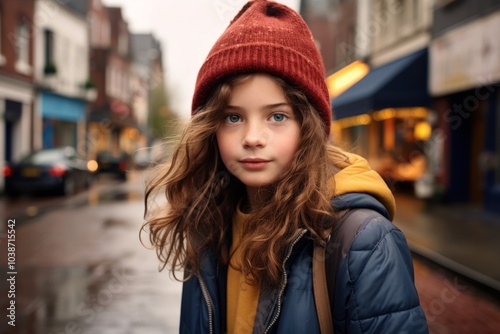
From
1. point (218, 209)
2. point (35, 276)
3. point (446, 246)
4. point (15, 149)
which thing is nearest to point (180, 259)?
point (218, 209)

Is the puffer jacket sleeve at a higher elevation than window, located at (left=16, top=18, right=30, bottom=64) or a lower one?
lower

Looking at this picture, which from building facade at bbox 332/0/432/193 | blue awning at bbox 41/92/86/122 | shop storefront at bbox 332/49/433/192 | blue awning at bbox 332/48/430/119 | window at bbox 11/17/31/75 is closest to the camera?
blue awning at bbox 332/48/430/119

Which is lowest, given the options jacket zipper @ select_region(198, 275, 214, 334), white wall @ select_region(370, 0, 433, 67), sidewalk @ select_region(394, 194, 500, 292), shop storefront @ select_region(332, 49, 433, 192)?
sidewalk @ select_region(394, 194, 500, 292)

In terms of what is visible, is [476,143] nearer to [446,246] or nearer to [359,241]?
[446,246]

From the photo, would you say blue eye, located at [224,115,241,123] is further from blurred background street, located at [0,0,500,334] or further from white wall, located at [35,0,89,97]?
white wall, located at [35,0,89,97]

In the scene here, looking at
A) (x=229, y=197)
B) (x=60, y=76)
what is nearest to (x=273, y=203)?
(x=229, y=197)

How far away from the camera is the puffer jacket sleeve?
4.18 ft

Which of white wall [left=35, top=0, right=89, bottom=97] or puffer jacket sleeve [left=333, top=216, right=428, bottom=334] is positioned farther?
white wall [left=35, top=0, right=89, bottom=97]

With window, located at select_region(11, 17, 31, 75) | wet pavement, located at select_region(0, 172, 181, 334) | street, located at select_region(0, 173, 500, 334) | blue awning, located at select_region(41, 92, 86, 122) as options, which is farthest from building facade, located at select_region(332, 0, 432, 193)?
blue awning, located at select_region(41, 92, 86, 122)

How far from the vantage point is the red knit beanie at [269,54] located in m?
1.55

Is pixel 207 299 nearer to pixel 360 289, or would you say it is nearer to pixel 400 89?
pixel 360 289

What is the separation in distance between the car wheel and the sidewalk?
379 inches

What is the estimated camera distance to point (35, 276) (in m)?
6.88

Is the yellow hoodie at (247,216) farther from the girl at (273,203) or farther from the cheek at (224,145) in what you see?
the cheek at (224,145)
